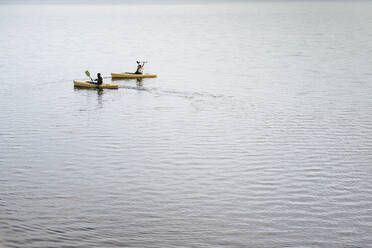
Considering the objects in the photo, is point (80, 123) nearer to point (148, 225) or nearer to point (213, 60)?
point (148, 225)

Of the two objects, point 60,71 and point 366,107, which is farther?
point 60,71

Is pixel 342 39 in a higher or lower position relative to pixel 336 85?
higher

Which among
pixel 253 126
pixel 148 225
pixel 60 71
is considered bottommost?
pixel 148 225

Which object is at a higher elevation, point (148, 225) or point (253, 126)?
point (253, 126)

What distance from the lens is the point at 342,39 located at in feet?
414

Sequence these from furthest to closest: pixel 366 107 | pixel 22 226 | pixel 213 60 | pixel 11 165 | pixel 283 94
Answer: pixel 213 60
pixel 283 94
pixel 366 107
pixel 11 165
pixel 22 226

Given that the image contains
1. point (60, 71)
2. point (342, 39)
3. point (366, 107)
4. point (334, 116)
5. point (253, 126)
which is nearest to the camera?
point (253, 126)

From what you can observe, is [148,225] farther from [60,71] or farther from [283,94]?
[60,71]

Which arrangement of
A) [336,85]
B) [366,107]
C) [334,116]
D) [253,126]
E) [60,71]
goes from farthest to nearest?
[60,71] < [336,85] < [366,107] < [334,116] < [253,126]

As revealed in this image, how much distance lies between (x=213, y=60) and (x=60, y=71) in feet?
79.3

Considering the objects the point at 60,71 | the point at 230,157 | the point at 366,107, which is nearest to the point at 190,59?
the point at 60,71

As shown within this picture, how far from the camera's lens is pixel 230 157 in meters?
33.9

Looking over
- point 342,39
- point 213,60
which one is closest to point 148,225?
point 213,60

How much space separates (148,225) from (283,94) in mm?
32822
